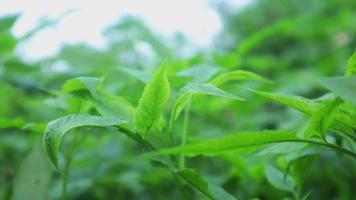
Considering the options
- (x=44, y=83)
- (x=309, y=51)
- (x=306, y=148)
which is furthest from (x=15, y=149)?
(x=309, y=51)

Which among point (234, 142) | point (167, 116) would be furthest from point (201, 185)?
point (167, 116)

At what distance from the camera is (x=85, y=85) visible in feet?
1.55

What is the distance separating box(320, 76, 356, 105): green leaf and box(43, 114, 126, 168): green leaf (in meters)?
0.16

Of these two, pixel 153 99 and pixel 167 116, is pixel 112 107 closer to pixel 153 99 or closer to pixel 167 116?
pixel 153 99

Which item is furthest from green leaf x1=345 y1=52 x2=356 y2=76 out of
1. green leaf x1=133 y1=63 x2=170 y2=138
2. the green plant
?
green leaf x1=133 y1=63 x2=170 y2=138

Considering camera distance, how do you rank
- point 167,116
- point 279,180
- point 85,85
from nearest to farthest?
point 85,85 → point 279,180 → point 167,116

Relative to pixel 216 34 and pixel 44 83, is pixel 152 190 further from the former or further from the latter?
pixel 216 34

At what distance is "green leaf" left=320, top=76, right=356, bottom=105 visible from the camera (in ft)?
1.18

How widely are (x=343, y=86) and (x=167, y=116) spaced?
67 centimetres

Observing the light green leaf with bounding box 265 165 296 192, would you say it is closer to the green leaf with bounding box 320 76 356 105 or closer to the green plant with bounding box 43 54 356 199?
the green plant with bounding box 43 54 356 199

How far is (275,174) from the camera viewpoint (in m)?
0.59

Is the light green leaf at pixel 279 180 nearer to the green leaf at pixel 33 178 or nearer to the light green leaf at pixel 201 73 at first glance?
the light green leaf at pixel 201 73

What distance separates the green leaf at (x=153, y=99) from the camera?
0.43 metres

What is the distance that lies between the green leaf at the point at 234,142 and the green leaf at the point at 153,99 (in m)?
0.05
